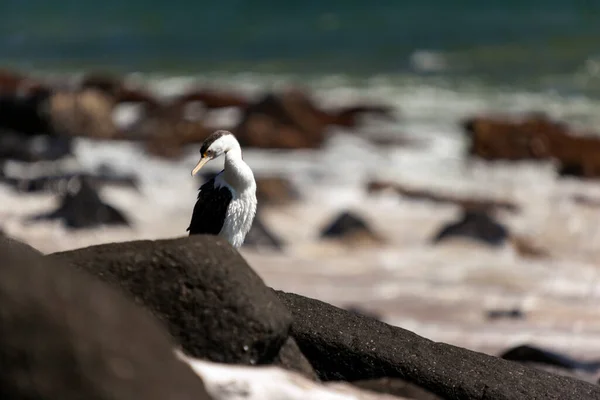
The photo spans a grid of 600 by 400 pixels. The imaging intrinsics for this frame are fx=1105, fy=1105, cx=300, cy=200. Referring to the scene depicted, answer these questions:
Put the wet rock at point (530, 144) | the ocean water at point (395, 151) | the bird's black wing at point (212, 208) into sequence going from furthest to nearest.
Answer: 1. the wet rock at point (530, 144)
2. the ocean water at point (395, 151)
3. the bird's black wing at point (212, 208)

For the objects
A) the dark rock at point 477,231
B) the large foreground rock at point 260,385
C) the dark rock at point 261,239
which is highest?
the dark rock at point 477,231

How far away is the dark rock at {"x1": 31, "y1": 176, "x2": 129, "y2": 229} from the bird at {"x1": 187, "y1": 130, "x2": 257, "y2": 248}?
5552mm

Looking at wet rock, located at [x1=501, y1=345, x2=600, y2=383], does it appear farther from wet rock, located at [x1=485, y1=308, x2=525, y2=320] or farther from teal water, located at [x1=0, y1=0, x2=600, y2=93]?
teal water, located at [x1=0, y1=0, x2=600, y2=93]

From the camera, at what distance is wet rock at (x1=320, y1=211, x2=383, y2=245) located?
10.8 metres

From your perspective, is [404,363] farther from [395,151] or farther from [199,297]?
[395,151]

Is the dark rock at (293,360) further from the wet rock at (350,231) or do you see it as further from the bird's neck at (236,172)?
the wet rock at (350,231)

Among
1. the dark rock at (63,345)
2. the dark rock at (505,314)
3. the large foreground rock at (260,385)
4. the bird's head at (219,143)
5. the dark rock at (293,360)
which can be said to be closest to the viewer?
the dark rock at (63,345)

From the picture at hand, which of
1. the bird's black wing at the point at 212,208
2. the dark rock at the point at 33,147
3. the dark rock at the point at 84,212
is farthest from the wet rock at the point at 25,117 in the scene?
the bird's black wing at the point at 212,208

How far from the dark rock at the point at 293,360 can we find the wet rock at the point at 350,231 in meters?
6.93

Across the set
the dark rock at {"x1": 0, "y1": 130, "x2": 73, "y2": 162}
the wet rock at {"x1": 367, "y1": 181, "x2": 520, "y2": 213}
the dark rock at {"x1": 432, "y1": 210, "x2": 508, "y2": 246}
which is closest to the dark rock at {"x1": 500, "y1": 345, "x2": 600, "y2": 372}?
the dark rock at {"x1": 432, "y1": 210, "x2": 508, "y2": 246}

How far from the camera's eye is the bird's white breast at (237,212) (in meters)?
4.98

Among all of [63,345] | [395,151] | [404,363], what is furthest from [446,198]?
[63,345]

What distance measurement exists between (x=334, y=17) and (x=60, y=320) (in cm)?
4468

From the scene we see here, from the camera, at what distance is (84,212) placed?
10594mm
